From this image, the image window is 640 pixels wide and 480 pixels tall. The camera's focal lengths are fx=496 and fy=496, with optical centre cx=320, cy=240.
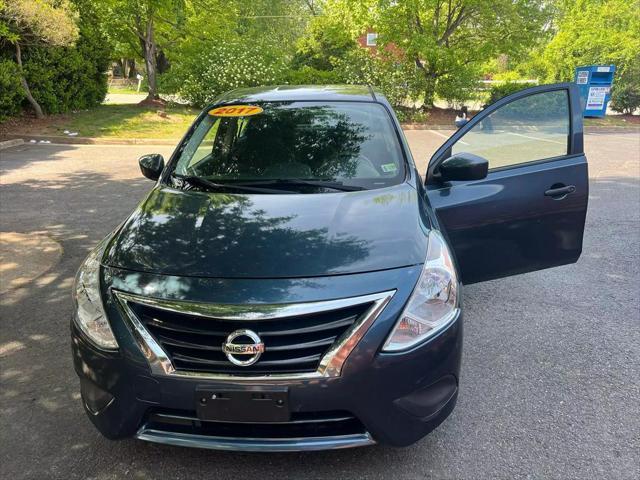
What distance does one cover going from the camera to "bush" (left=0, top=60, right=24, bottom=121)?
12.4 metres

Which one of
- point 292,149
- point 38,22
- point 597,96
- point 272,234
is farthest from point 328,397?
point 597,96

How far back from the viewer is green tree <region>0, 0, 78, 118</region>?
1155 cm

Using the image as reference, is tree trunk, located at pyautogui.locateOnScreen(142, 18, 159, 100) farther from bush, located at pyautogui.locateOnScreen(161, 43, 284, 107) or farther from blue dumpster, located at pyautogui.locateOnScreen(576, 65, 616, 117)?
blue dumpster, located at pyautogui.locateOnScreen(576, 65, 616, 117)

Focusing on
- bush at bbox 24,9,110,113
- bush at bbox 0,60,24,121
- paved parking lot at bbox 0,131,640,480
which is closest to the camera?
paved parking lot at bbox 0,131,640,480

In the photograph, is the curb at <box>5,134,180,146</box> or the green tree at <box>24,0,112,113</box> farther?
the green tree at <box>24,0,112,113</box>

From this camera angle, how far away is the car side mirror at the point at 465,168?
10.0ft

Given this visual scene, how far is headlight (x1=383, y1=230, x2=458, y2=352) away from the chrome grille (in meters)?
0.18

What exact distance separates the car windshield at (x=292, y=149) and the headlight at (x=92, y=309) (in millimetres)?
875

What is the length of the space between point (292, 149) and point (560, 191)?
6.10 ft

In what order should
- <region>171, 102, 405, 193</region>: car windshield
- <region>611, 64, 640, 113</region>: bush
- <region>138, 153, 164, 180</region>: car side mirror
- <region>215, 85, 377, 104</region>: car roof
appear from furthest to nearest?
<region>611, 64, 640, 113</region>: bush → <region>215, 85, 377, 104</region>: car roof → <region>138, 153, 164, 180</region>: car side mirror → <region>171, 102, 405, 193</region>: car windshield

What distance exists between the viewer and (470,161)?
3.10 metres

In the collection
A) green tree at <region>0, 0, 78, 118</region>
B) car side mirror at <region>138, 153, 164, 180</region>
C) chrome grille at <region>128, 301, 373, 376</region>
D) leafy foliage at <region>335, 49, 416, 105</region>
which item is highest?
green tree at <region>0, 0, 78, 118</region>

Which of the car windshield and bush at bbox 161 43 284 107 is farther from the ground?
bush at bbox 161 43 284 107

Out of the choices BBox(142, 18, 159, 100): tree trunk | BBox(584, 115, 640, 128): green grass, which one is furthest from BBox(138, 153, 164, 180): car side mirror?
BBox(584, 115, 640, 128): green grass
